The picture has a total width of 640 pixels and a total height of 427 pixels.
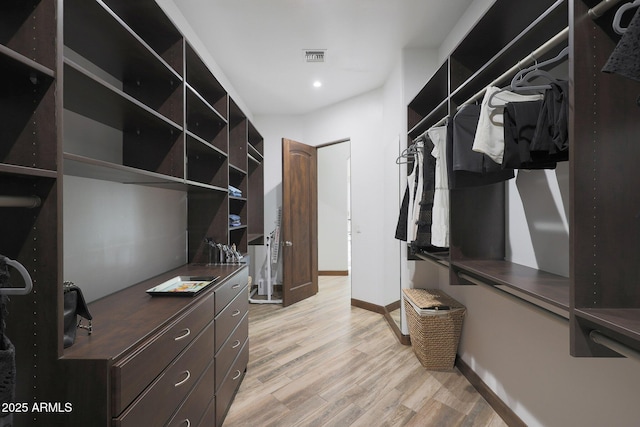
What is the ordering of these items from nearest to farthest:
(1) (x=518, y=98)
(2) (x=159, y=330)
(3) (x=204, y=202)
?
(2) (x=159, y=330)
(1) (x=518, y=98)
(3) (x=204, y=202)

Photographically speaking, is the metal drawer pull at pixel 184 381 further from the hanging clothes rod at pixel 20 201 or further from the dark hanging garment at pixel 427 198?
the dark hanging garment at pixel 427 198

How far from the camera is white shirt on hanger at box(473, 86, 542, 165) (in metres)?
1.27

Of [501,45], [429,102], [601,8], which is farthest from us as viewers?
[429,102]

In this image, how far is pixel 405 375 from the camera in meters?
2.29

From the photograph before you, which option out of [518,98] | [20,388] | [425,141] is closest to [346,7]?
[425,141]

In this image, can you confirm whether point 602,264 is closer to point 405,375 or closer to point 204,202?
point 405,375

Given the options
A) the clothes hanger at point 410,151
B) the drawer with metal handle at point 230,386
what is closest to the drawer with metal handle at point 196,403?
the drawer with metal handle at point 230,386

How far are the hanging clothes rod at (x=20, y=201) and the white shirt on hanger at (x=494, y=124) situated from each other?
1609 mm

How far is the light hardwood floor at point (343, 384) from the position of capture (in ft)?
5.97

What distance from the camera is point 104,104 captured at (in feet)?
4.29

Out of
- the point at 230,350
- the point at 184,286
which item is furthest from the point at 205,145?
the point at 230,350

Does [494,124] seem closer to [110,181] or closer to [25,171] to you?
[25,171]

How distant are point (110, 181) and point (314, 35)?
2.09 metres

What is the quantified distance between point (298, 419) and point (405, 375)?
944 millimetres
